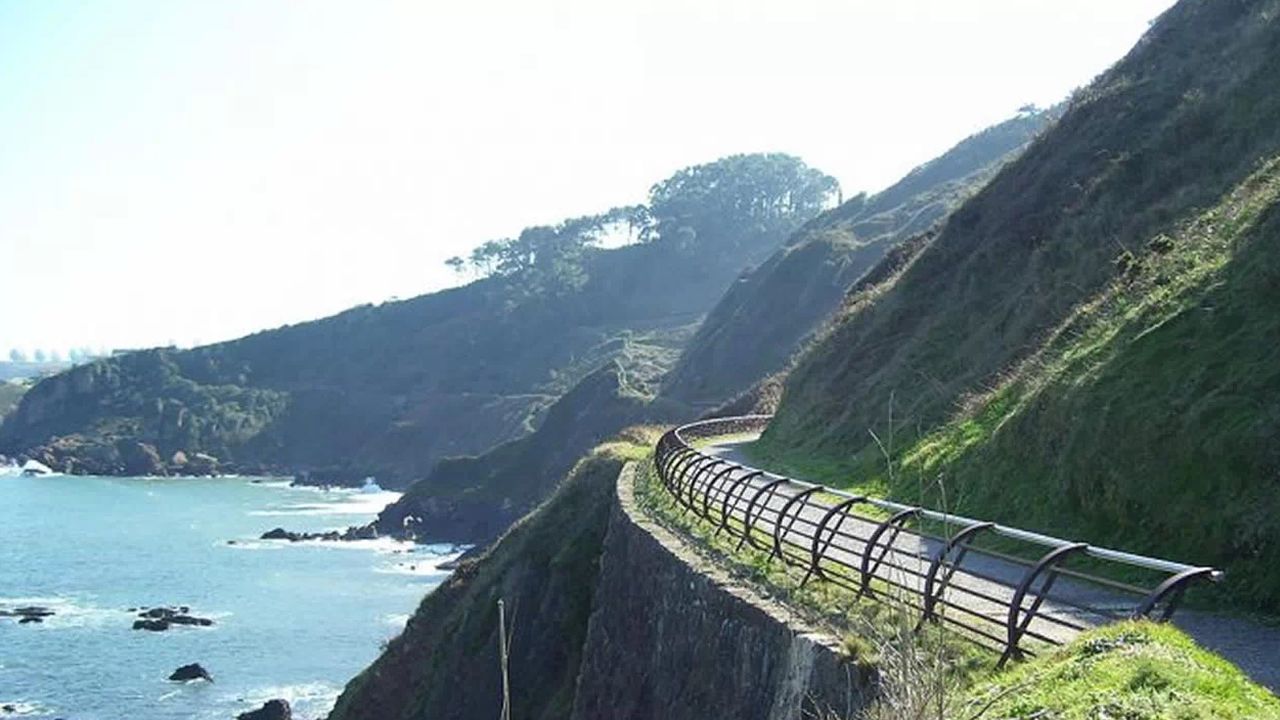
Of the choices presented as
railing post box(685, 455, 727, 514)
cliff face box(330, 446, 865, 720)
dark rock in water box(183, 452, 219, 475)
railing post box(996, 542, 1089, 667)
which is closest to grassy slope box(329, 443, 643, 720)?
cliff face box(330, 446, 865, 720)

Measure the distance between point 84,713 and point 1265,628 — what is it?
1618 inches

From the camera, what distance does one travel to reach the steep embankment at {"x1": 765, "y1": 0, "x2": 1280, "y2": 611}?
12.3m

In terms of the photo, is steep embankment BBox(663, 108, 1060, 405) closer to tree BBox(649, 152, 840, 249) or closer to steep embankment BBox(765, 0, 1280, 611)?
steep embankment BBox(765, 0, 1280, 611)

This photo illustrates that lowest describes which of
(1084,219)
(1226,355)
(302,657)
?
(302,657)

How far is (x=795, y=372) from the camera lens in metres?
36.5

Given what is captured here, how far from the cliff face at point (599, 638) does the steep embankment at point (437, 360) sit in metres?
99.3

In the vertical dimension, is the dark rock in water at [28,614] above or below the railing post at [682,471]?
below

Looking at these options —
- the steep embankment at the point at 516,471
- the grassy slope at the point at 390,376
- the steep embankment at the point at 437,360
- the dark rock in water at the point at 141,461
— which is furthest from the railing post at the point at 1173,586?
the dark rock in water at the point at 141,461

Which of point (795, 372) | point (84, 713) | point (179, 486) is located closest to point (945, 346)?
point (795, 372)

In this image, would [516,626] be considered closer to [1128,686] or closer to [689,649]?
[689,649]

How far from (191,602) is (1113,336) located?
5586cm

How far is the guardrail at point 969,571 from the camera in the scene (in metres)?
8.14

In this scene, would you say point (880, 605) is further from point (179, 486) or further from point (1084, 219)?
point (179, 486)

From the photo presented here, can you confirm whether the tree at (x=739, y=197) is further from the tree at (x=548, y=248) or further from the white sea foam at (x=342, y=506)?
the white sea foam at (x=342, y=506)
